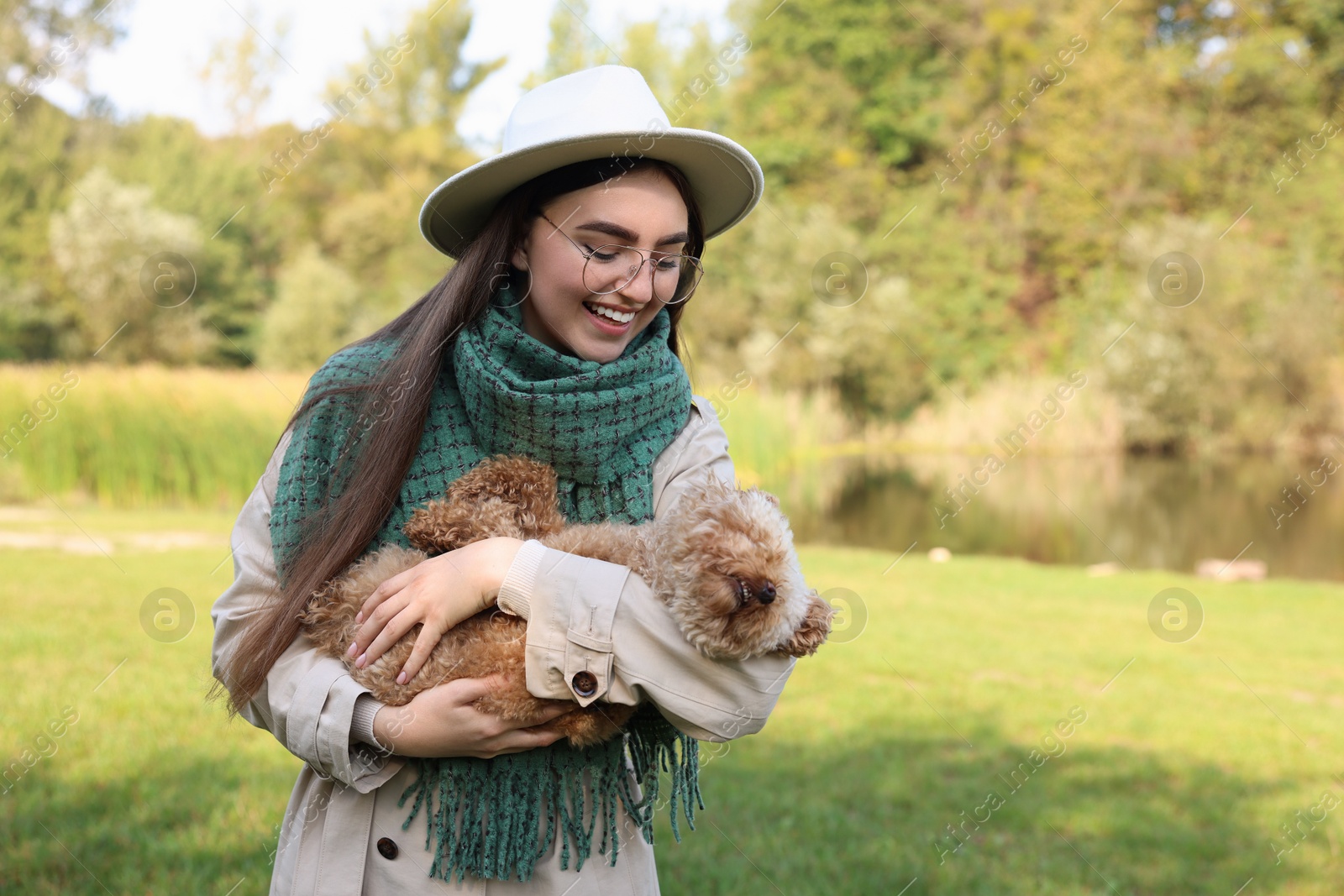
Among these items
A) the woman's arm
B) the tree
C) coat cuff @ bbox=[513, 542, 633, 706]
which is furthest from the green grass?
the tree

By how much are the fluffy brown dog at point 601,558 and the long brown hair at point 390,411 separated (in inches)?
2.1

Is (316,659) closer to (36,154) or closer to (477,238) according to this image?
(477,238)

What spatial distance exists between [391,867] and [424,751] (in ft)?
0.80

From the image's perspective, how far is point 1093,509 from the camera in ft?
47.3

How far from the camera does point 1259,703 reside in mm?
5805

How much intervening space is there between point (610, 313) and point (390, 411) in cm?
43

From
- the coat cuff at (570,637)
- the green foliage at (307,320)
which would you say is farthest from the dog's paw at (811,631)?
the green foliage at (307,320)

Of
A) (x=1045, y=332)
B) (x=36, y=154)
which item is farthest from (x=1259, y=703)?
(x=36, y=154)

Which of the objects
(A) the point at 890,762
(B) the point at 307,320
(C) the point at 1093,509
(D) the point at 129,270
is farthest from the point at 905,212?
(A) the point at 890,762

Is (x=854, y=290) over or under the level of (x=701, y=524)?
under

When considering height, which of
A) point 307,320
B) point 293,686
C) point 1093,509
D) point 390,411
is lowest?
point 1093,509

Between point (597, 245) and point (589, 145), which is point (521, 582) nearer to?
point (597, 245)

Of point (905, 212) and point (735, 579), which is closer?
point (735, 579)

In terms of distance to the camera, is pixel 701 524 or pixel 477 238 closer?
pixel 701 524
